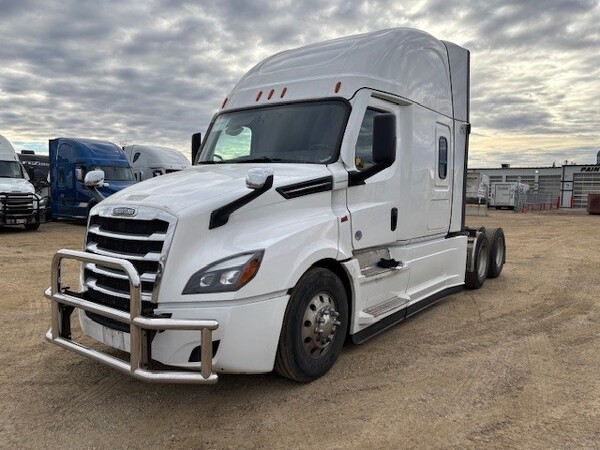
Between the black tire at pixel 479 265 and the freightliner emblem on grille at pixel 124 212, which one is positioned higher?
the freightliner emblem on grille at pixel 124 212

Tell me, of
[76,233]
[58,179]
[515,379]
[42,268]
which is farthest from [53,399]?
[58,179]

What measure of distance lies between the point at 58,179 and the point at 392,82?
55.8ft

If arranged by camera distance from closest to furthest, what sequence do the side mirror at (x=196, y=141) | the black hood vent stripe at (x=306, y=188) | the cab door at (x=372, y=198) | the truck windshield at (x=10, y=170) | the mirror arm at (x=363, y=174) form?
the black hood vent stripe at (x=306, y=188), the mirror arm at (x=363, y=174), the cab door at (x=372, y=198), the side mirror at (x=196, y=141), the truck windshield at (x=10, y=170)

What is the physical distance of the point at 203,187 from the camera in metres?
3.93

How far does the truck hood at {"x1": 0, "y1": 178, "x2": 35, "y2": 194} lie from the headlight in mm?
14819

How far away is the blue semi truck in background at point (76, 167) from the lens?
18.1 metres

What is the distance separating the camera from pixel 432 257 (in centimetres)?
633

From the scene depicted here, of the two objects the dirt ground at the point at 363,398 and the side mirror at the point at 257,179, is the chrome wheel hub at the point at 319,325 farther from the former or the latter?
the side mirror at the point at 257,179

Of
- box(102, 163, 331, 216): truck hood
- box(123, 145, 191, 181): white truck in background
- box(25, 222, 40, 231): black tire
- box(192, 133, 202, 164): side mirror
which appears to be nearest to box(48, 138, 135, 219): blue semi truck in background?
box(25, 222, 40, 231): black tire

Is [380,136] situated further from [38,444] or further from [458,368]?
[38,444]

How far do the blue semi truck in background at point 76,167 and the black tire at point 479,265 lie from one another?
13.3 meters

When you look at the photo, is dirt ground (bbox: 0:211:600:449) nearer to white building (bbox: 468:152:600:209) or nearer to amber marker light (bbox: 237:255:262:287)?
amber marker light (bbox: 237:255:262:287)

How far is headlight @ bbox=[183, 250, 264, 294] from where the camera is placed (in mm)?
3402

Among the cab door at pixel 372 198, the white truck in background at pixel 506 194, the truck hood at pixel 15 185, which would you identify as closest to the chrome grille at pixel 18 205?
the truck hood at pixel 15 185
